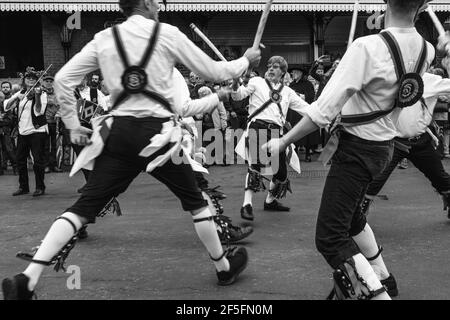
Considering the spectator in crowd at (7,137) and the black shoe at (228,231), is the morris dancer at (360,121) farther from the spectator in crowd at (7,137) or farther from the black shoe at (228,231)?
the spectator in crowd at (7,137)

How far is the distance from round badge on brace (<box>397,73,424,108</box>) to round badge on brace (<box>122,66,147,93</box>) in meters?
1.50

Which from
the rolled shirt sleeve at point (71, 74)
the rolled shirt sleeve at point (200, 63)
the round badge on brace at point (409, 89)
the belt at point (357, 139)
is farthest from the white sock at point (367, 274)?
the rolled shirt sleeve at point (71, 74)

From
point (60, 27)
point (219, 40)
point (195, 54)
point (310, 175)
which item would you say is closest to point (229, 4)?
point (219, 40)

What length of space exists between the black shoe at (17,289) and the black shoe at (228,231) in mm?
1924

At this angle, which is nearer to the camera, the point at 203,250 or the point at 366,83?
the point at 366,83

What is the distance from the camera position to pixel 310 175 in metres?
10.9

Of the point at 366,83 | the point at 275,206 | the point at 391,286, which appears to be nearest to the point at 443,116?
the point at 275,206

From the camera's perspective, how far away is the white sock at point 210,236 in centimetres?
420

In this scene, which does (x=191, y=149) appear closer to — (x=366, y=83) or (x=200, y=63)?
(x=200, y=63)

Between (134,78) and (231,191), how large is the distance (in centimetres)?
565

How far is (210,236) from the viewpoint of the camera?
4.23 m
